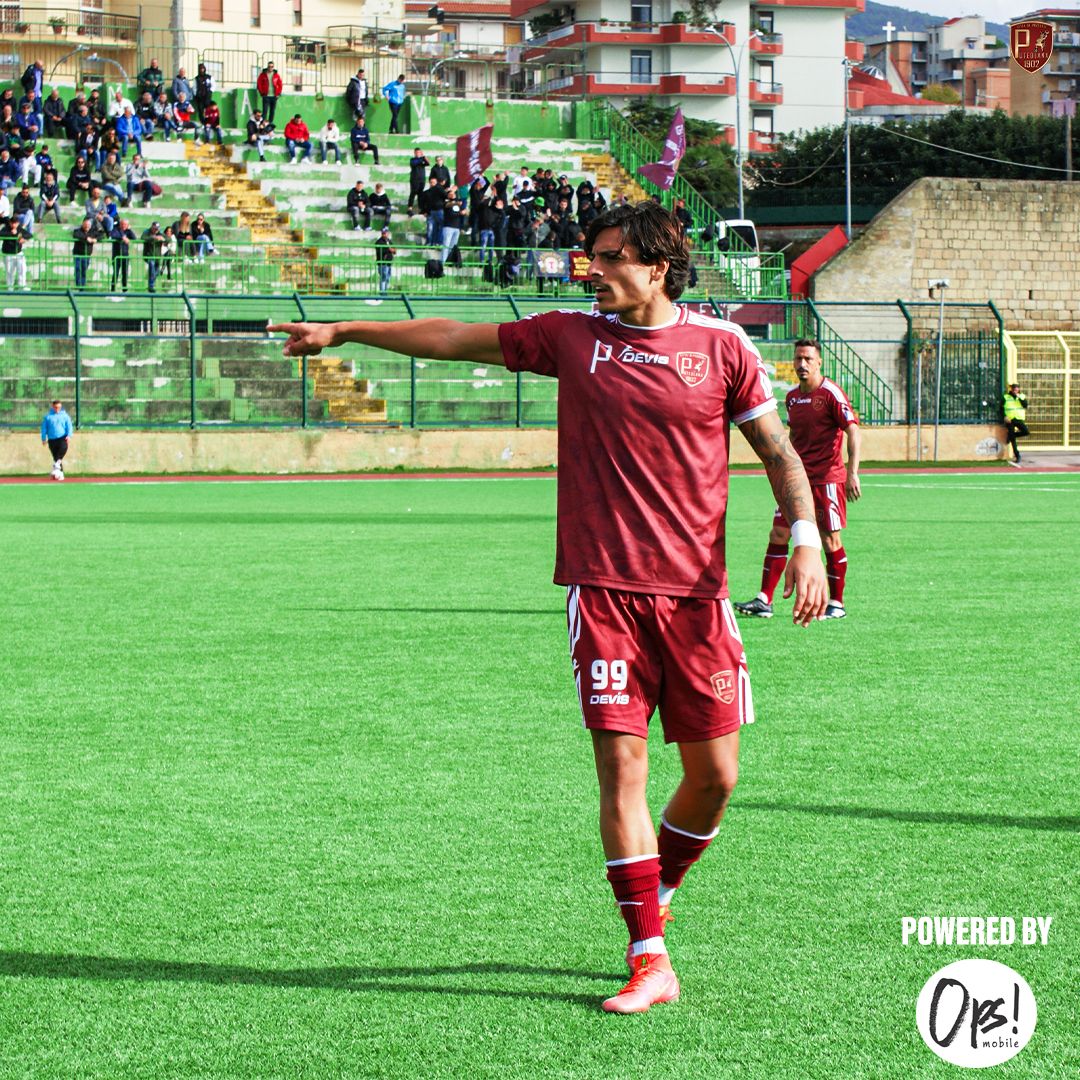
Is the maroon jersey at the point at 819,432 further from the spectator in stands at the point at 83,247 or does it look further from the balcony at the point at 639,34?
the balcony at the point at 639,34

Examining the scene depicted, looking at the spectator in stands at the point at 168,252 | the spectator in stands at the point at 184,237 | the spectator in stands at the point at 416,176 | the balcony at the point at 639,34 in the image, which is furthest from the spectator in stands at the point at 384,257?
the balcony at the point at 639,34

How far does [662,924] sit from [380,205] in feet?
125

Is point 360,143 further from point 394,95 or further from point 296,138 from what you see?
point 394,95

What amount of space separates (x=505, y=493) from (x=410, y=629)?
Answer: 16.5 metres

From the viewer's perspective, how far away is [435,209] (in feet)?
135

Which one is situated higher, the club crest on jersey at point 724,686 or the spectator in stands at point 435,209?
the spectator in stands at point 435,209

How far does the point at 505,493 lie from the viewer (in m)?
28.7

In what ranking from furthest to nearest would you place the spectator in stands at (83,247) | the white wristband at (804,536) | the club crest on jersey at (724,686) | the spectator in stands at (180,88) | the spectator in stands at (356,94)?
1. the spectator in stands at (356,94)
2. the spectator in stands at (180,88)
3. the spectator in stands at (83,247)
4. the white wristband at (804,536)
5. the club crest on jersey at (724,686)

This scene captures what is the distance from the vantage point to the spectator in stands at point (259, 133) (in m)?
45.5

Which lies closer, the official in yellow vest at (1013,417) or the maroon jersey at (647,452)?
the maroon jersey at (647,452)

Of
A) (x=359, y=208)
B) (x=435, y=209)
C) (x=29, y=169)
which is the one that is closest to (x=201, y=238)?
(x=29, y=169)

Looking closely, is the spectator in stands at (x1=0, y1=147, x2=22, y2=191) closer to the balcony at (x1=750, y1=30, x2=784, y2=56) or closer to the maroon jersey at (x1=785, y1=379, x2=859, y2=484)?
the maroon jersey at (x1=785, y1=379, x2=859, y2=484)

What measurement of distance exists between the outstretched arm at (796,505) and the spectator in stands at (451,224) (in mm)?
36245

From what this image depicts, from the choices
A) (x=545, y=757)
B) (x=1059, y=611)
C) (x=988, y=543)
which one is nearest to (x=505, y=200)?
(x=988, y=543)
